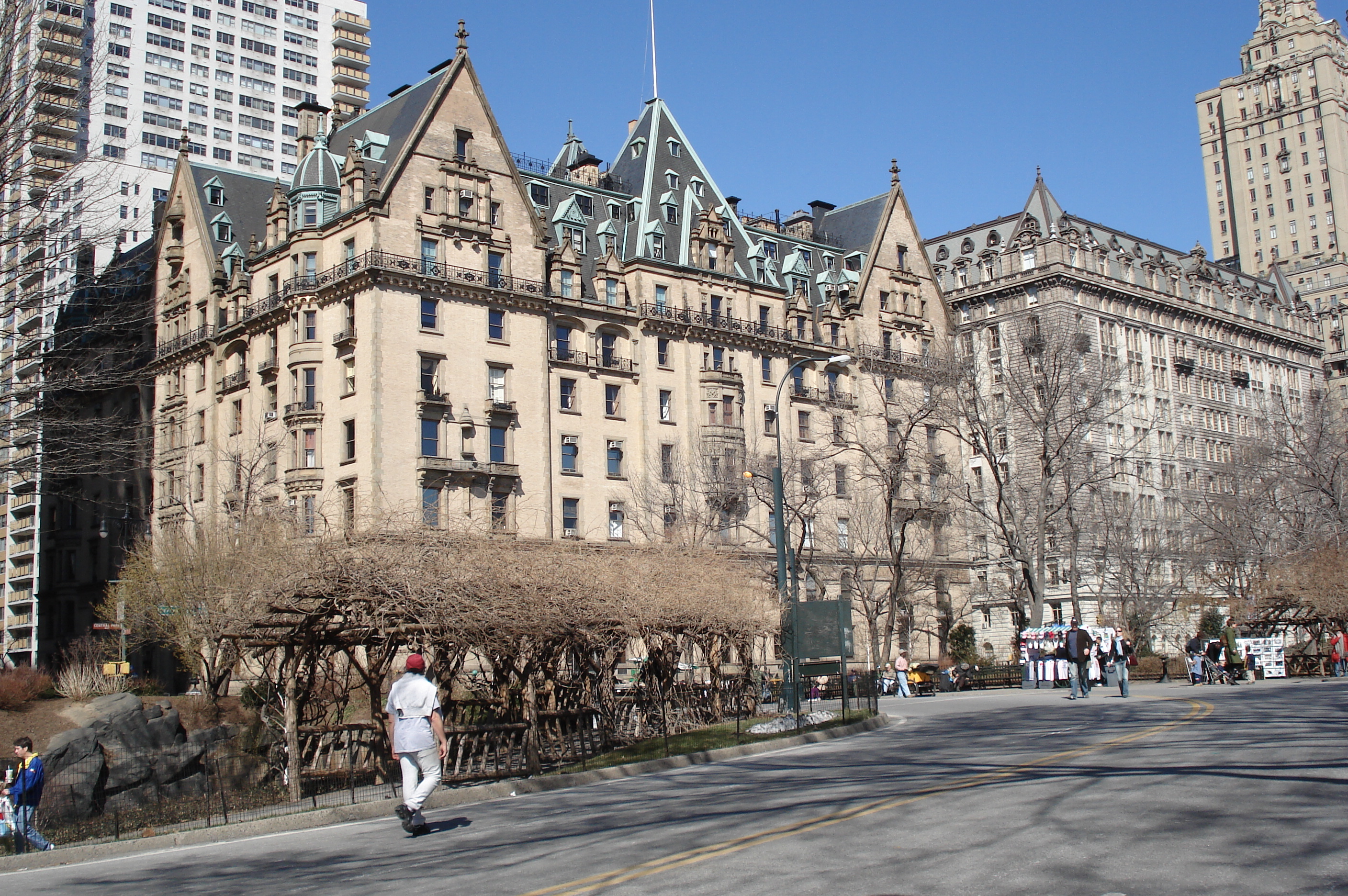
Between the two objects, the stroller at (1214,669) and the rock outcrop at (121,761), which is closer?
the rock outcrop at (121,761)

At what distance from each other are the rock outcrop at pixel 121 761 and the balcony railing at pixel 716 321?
132 feet

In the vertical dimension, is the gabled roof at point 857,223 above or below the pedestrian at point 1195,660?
above

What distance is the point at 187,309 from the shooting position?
69312mm

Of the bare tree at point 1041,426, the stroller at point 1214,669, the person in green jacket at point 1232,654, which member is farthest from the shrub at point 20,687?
the person in green jacket at point 1232,654

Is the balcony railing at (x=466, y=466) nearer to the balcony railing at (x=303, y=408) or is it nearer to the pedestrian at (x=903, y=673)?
Answer: the balcony railing at (x=303, y=408)

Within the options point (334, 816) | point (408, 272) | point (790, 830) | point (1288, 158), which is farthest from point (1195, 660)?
point (1288, 158)

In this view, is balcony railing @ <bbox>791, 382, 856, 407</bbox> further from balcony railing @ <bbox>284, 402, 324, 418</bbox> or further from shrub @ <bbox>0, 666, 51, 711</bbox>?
shrub @ <bbox>0, 666, 51, 711</bbox>

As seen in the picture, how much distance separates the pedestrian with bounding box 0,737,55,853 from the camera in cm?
1638

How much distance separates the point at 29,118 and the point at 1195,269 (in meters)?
97.6

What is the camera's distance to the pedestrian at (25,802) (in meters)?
16.4

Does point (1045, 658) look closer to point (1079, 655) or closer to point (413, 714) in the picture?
point (1079, 655)

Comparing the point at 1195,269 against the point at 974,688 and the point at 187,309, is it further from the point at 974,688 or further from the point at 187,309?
the point at 187,309

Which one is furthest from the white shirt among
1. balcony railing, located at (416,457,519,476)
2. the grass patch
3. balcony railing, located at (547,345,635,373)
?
balcony railing, located at (547,345,635,373)

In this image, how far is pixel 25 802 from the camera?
1673cm
